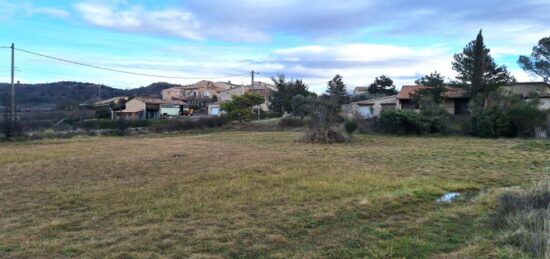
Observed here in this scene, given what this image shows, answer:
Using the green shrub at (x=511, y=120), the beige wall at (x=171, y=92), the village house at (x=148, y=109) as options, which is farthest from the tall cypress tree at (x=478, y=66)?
the beige wall at (x=171, y=92)

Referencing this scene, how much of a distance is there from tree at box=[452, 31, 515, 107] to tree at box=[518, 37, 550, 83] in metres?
4.62

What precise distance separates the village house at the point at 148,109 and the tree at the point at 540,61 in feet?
131

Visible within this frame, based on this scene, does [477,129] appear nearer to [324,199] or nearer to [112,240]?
[324,199]

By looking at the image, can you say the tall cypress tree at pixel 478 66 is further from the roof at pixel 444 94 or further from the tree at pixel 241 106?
the tree at pixel 241 106

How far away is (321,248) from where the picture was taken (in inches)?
192

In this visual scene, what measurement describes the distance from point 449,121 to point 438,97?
29.4ft

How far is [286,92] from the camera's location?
171ft

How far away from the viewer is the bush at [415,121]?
26297 millimetres

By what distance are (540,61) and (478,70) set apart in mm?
8851

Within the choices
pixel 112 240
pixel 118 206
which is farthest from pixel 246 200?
pixel 112 240

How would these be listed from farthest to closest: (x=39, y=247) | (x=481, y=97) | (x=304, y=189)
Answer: (x=481, y=97), (x=304, y=189), (x=39, y=247)

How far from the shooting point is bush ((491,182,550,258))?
4.46m

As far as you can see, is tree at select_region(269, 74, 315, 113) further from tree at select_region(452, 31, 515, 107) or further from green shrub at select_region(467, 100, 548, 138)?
green shrub at select_region(467, 100, 548, 138)

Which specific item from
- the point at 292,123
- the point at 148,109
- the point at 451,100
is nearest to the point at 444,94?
the point at 451,100
